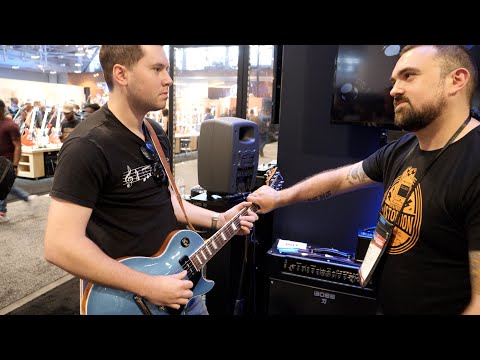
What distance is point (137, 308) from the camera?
1328mm

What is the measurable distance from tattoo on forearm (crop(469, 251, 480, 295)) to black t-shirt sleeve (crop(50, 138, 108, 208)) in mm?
1263

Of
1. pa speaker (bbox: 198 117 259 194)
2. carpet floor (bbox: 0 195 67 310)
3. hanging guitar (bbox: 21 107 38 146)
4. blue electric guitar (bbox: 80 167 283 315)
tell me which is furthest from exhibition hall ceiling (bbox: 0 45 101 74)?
blue electric guitar (bbox: 80 167 283 315)

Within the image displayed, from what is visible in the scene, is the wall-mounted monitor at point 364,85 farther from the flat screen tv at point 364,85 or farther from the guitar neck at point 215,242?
the guitar neck at point 215,242

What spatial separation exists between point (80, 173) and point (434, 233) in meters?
1.25

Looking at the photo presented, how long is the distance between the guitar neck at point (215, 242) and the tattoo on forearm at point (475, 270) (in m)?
1.04

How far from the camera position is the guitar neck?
5.16 ft

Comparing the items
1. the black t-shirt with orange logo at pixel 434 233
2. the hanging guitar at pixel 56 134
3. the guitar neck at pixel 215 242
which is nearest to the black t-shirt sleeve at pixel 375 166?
the black t-shirt with orange logo at pixel 434 233

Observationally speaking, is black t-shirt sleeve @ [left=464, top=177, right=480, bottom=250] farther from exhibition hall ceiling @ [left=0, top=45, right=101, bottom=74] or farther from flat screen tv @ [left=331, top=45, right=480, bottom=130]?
exhibition hall ceiling @ [left=0, top=45, right=101, bottom=74]

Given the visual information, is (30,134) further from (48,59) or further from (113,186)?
(113,186)

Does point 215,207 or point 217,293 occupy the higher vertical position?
point 215,207

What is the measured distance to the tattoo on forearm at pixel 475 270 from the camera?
102 centimetres

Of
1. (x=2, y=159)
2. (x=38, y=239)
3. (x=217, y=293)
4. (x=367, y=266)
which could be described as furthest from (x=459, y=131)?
(x=38, y=239)
